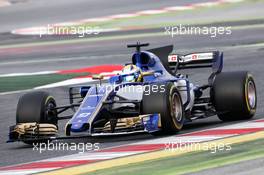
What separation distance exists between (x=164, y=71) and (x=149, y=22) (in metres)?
20.3

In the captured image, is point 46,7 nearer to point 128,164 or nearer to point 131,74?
point 131,74

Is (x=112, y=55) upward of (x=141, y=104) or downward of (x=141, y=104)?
upward

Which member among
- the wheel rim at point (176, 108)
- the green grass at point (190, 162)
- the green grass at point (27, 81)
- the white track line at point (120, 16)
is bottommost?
the green grass at point (190, 162)

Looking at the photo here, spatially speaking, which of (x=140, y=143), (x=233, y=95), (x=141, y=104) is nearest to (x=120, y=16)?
(x=233, y=95)

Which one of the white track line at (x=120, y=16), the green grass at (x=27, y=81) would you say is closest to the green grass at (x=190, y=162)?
the green grass at (x=27, y=81)

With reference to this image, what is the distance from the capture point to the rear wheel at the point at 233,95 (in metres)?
15.1

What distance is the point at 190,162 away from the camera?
11.7 m

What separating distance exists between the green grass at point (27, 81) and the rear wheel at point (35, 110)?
7528mm

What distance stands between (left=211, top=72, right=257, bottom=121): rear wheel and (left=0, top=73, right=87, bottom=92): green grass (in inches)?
306

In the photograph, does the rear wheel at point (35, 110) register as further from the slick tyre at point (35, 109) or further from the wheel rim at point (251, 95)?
the wheel rim at point (251, 95)

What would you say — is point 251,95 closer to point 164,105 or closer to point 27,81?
point 164,105

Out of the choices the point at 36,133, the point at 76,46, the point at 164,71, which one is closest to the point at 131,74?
the point at 164,71

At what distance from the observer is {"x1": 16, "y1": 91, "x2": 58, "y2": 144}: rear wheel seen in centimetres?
1443

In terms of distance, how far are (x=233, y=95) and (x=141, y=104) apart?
1736mm
